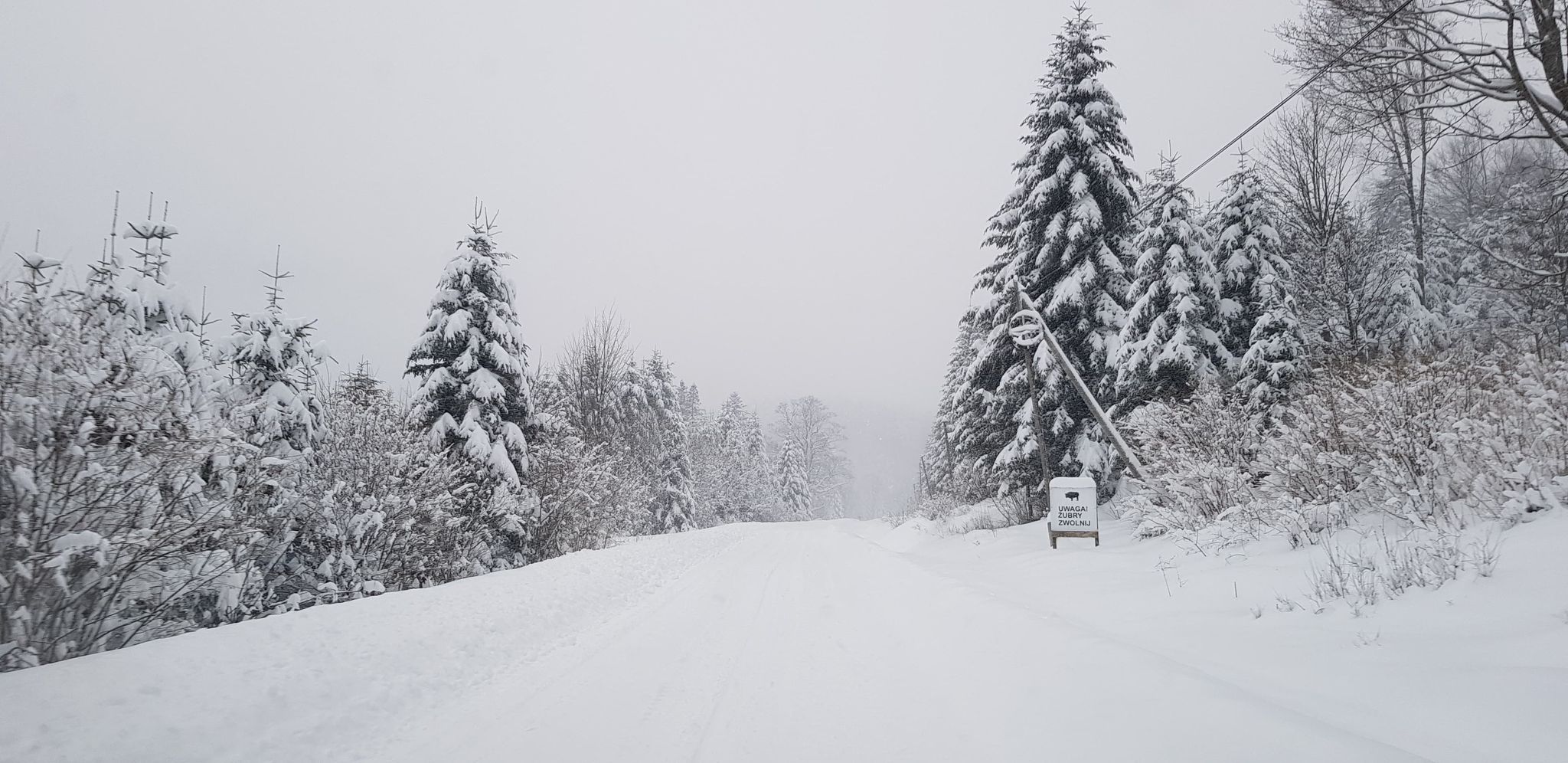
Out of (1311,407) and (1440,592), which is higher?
(1311,407)

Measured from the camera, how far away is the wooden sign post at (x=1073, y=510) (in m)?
9.28

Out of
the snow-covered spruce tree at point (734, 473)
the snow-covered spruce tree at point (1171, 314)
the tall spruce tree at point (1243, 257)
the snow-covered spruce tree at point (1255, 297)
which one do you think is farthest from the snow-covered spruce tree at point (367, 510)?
the snow-covered spruce tree at point (734, 473)

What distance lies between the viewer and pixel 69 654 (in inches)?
145

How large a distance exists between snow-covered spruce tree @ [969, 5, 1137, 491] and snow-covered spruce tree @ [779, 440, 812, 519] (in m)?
36.5

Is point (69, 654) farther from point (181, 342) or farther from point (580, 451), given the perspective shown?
point (580, 451)

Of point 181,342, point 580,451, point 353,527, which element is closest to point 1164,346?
point 580,451

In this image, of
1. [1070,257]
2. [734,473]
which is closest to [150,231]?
[1070,257]

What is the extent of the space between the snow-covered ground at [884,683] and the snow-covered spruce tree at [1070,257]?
8264mm

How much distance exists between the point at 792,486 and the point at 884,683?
156 feet

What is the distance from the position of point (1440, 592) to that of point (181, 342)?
32.7ft

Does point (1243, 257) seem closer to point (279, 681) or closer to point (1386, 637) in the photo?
point (1386, 637)

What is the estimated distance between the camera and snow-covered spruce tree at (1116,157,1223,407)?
12832 millimetres

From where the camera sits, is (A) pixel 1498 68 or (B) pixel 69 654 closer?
(B) pixel 69 654

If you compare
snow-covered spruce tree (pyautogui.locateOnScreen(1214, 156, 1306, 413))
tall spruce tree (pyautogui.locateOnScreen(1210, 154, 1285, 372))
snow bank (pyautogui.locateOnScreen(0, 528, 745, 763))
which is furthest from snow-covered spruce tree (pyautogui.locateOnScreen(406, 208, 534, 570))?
tall spruce tree (pyautogui.locateOnScreen(1210, 154, 1285, 372))
